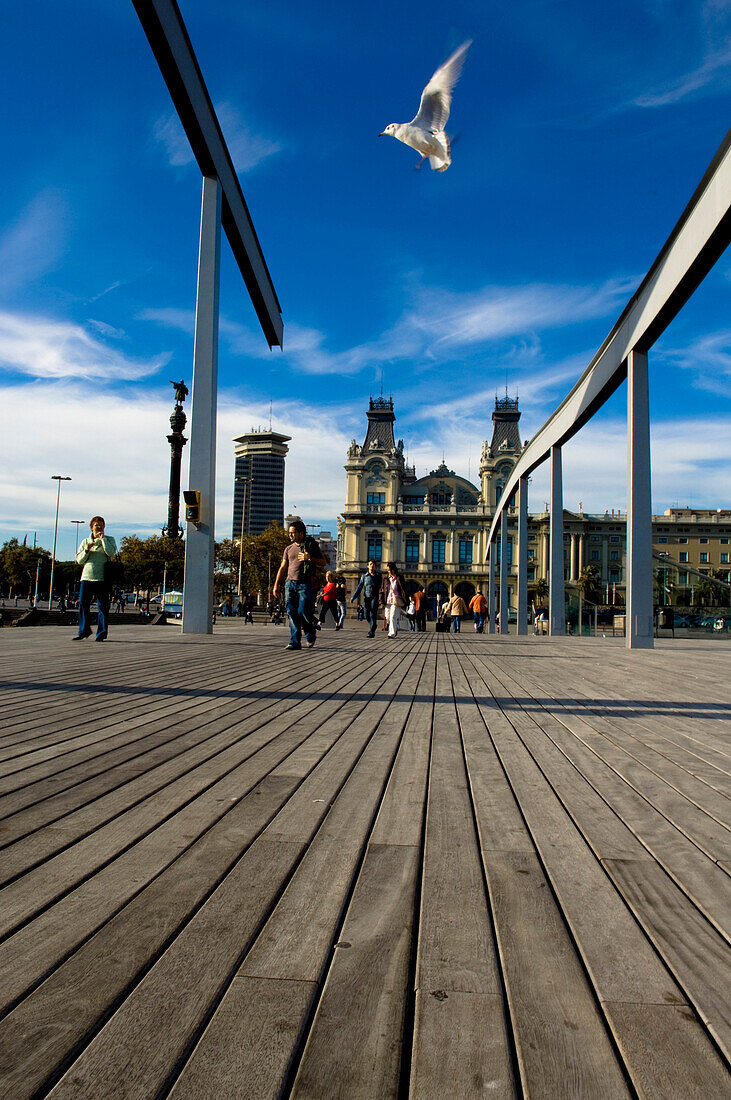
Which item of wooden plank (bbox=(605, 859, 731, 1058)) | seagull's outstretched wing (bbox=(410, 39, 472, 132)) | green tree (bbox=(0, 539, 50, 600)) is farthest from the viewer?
green tree (bbox=(0, 539, 50, 600))

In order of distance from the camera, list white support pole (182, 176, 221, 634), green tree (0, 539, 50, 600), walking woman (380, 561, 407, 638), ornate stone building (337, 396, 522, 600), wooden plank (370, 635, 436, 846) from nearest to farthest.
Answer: wooden plank (370, 635, 436, 846), white support pole (182, 176, 221, 634), walking woman (380, 561, 407, 638), green tree (0, 539, 50, 600), ornate stone building (337, 396, 522, 600)

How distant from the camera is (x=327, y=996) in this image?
1.30 m

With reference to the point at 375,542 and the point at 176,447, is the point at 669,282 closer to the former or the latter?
the point at 176,447

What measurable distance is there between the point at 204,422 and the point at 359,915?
1171 centimetres

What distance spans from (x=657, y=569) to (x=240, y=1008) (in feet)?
70.7

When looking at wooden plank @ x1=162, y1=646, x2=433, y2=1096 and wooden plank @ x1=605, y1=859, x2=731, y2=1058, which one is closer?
wooden plank @ x1=162, y1=646, x2=433, y2=1096

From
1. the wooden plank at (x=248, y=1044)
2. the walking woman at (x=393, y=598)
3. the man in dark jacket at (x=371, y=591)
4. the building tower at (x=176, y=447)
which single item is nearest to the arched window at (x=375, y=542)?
the building tower at (x=176, y=447)

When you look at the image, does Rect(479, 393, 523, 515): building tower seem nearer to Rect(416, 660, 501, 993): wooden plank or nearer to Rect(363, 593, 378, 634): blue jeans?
Rect(363, 593, 378, 634): blue jeans

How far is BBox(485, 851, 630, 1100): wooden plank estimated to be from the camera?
111 cm

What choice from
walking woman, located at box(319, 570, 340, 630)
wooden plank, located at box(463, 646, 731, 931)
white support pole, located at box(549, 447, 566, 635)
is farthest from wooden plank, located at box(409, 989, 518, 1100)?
white support pole, located at box(549, 447, 566, 635)

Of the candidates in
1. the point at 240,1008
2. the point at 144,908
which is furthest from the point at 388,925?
the point at 144,908

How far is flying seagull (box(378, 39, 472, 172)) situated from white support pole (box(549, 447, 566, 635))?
1114 centimetres

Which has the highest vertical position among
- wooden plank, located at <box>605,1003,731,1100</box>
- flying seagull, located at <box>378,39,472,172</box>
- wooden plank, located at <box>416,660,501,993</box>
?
flying seagull, located at <box>378,39,472,172</box>

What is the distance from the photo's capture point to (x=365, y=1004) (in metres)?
1.28
